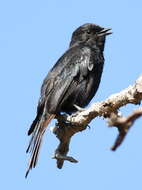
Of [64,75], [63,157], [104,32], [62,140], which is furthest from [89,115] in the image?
[104,32]

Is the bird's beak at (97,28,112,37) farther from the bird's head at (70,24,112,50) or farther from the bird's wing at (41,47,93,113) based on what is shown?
the bird's wing at (41,47,93,113)

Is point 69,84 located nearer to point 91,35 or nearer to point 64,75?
point 64,75

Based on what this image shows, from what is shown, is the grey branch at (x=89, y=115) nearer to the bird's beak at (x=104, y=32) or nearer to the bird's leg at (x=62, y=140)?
the bird's leg at (x=62, y=140)

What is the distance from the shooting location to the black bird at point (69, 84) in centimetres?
456

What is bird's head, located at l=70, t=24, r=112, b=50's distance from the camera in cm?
585

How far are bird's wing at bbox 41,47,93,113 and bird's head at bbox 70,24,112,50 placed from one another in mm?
353

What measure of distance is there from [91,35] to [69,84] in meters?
1.30

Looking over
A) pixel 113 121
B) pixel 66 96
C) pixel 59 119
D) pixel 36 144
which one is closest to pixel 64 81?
pixel 66 96

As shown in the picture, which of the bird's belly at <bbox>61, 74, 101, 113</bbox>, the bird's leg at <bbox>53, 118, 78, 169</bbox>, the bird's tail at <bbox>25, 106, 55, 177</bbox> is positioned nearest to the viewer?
the bird's leg at <bbox>53, 118, 78, 169</bbox>

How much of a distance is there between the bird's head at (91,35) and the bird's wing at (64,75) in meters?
0.35

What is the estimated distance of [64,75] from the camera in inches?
199

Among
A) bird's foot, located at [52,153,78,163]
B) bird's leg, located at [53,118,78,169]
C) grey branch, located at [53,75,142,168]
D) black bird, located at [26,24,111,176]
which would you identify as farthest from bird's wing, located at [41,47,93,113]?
bird's foot, located at [52,153,78,163]

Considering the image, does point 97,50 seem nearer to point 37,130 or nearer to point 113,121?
point 37,130

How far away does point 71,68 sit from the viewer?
5188 millimetres
